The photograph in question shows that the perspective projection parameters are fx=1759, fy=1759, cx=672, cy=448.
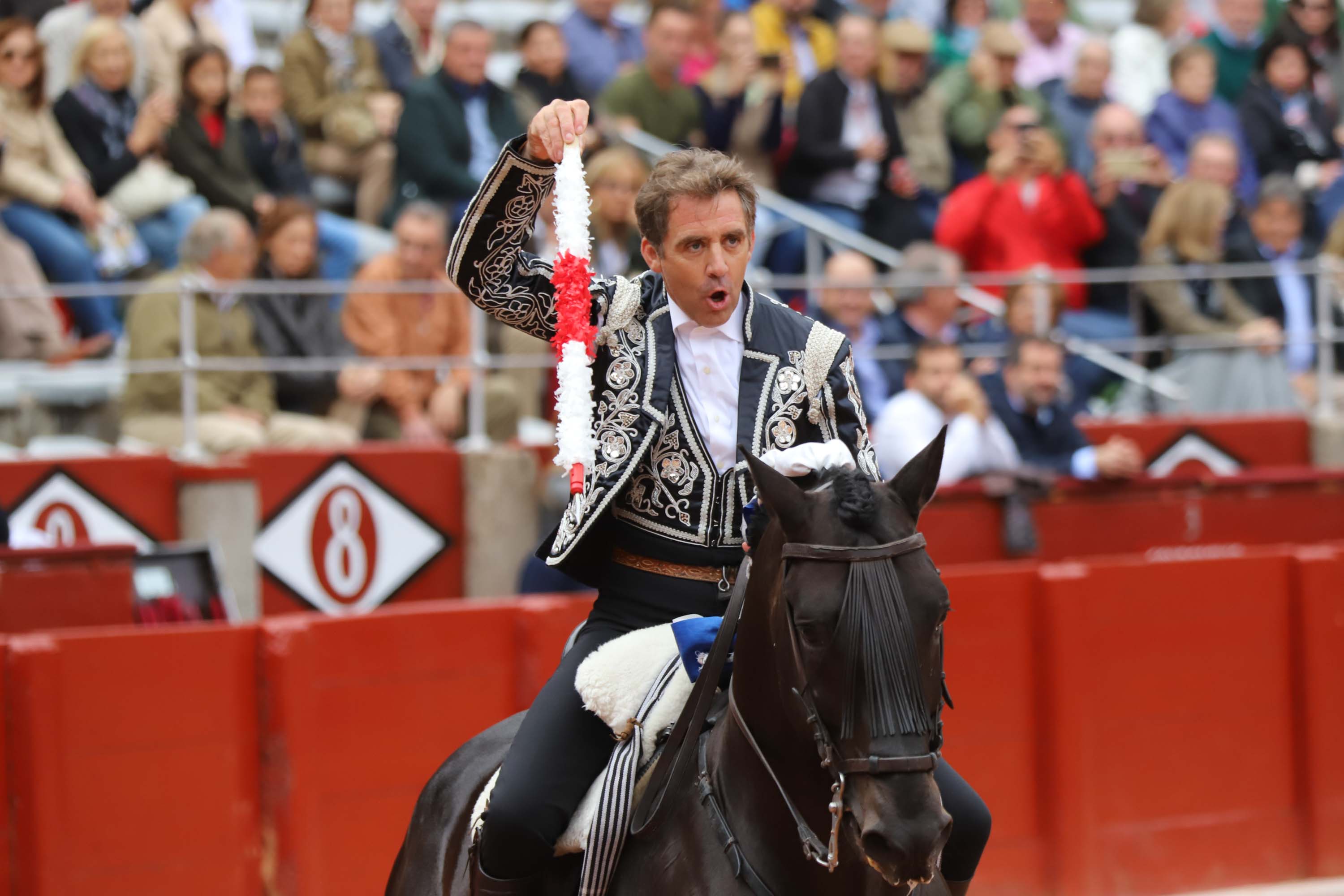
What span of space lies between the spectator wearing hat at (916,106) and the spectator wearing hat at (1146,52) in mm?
2372

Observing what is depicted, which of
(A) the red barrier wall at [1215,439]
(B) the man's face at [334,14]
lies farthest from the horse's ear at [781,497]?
(B) the man's face at [334,14]

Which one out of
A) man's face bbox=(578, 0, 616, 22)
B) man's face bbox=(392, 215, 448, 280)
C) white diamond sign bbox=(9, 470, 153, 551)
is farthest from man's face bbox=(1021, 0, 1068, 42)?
white diamond sign bbox=(9, 470, 153, 551)

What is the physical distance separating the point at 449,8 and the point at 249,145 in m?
3.73

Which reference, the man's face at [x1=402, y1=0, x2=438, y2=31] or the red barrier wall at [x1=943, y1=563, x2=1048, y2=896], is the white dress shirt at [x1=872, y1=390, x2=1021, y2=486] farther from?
the man's face at [x1=402, y1=0, x2=438, y2=31]

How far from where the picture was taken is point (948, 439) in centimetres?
737

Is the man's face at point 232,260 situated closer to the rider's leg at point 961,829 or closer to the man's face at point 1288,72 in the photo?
the rider's leg at point 961,829

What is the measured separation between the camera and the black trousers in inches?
130

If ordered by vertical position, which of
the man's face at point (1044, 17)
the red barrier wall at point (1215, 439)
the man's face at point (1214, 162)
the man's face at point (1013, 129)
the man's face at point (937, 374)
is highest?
the man's face at point (1044, 17)

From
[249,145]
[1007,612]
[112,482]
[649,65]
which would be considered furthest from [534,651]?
[649,65]

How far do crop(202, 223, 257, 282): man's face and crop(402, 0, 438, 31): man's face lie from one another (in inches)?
111

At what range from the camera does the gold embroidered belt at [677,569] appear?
339 cm

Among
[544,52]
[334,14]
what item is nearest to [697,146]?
[544,52]

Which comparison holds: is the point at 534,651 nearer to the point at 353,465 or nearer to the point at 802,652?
the point at 353,465

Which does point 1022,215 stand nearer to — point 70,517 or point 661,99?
point 661,99
